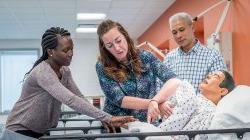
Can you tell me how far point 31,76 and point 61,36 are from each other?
0.24 meters

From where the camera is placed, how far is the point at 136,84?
1927mm

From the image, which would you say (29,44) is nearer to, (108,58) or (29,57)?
(29,57)

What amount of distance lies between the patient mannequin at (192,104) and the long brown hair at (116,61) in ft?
0.82

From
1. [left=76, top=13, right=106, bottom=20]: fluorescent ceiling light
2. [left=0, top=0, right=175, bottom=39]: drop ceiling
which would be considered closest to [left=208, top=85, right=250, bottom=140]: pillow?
[left=0, top=0, right=175, bottom=39]: drop ceiling

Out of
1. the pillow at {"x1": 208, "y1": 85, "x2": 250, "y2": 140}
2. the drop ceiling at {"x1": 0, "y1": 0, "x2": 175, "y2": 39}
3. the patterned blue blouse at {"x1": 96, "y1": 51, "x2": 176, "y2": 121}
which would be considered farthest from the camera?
the drop ceiling at {"x1": 0, "y1": 0, "x2": 175, "y2": 39}

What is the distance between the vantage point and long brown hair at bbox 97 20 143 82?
6.19ft

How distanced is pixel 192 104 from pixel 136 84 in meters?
0.42

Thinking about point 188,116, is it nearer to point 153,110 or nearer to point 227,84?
point 153,110

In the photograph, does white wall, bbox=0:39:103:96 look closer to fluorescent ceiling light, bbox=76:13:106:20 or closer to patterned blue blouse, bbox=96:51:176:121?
fluorescent ceiling light, bbox=76:13:106:20

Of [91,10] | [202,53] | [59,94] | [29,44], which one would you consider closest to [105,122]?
[59,94]

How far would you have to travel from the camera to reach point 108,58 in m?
1.93

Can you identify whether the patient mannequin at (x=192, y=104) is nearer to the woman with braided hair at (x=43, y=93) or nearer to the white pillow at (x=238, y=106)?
the white pillow at (x=238, y=106)

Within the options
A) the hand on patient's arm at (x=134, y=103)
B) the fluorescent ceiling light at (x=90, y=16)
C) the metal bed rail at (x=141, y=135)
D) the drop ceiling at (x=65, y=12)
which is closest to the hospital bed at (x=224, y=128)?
the metal bed rail at (x=141, y=135)

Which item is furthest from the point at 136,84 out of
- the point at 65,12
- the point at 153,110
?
the point at 65,12
